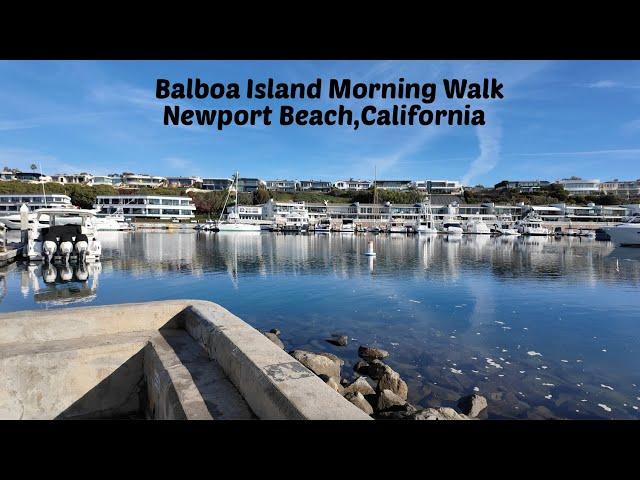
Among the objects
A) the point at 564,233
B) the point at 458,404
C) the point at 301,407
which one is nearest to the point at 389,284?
the point at 458,404

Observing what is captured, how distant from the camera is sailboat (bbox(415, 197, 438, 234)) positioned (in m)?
90.4

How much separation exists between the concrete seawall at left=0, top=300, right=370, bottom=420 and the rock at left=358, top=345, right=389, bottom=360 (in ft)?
19.9

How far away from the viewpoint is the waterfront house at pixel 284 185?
160125mm

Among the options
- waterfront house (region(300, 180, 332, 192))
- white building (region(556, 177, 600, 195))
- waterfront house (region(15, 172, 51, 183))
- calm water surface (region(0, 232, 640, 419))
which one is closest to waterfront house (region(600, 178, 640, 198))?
white building (region(556, 177, 600, 195))

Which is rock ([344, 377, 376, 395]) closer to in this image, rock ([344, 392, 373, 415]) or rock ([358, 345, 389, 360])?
rock ([344, 392, 373, 415])

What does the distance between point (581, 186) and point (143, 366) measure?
174 m

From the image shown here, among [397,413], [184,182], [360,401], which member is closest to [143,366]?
[360,401]

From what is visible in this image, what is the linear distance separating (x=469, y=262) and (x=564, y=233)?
239 ft

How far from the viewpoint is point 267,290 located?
21297 mm

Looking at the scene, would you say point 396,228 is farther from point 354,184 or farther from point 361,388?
point 361,388

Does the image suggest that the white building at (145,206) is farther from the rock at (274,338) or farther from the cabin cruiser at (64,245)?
the rock at (274,338)

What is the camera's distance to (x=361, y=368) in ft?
33.4
